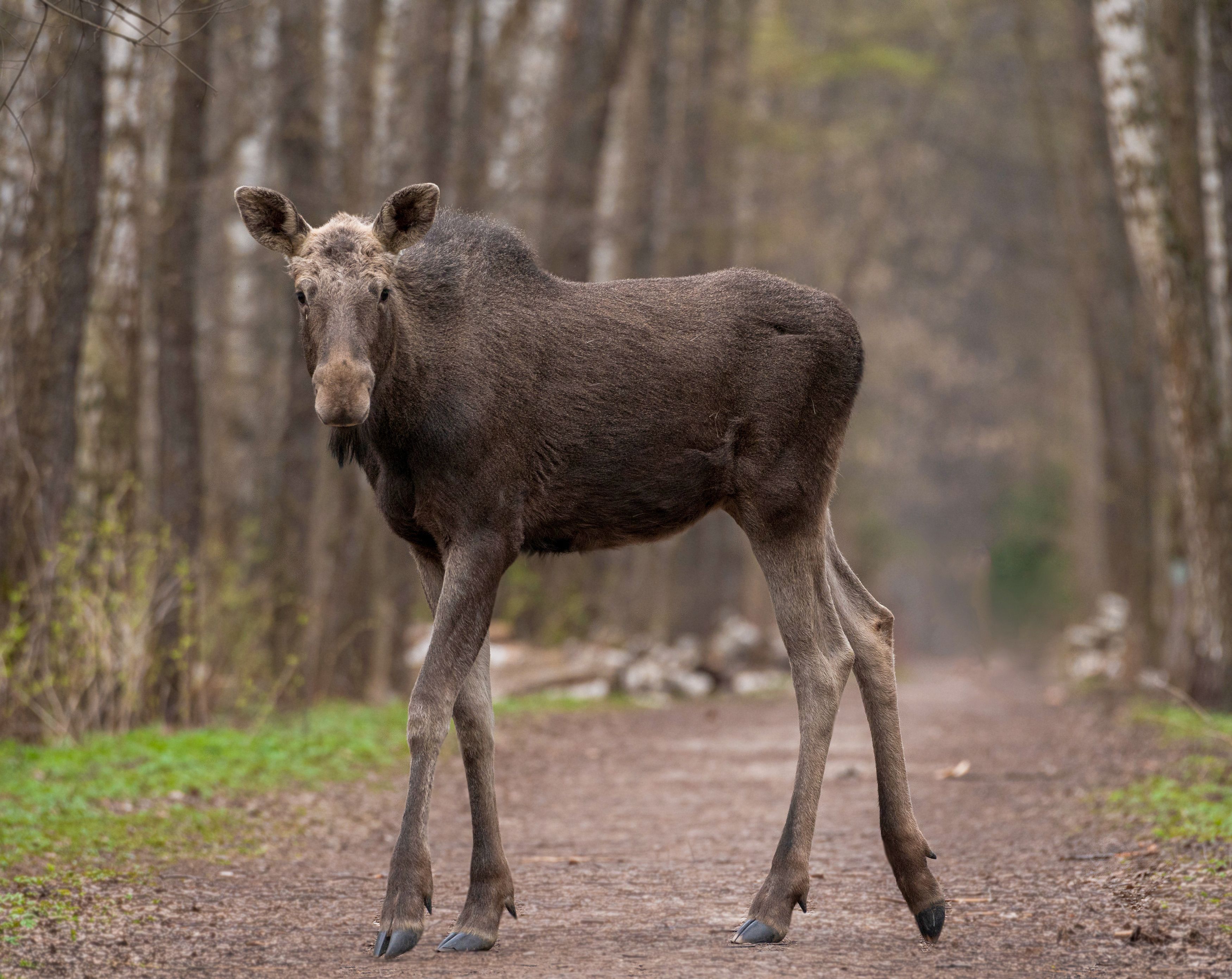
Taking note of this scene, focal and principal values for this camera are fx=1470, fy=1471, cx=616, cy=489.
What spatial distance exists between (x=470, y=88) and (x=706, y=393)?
586 inches

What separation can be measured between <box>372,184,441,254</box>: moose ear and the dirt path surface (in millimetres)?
2717

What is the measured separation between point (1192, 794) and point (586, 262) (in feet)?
40.5

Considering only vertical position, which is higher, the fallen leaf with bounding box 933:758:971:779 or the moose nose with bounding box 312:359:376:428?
the moose nose with bounding box 312:359:376:428

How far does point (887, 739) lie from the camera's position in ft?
20.0

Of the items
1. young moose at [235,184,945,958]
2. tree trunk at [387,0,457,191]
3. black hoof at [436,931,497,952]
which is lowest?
black hoof at [436,931,497,952]

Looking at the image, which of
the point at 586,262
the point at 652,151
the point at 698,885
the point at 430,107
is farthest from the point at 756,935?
the point at 652,151

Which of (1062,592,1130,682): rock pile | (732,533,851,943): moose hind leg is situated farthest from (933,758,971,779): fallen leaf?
(1062,592,1130,682): rock pile

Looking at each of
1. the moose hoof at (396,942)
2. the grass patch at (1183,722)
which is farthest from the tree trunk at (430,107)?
the moose hoof at (396,942)

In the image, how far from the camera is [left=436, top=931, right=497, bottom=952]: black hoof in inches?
213

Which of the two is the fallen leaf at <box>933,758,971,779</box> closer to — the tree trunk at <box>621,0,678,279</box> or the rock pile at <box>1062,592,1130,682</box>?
the rock pile at <box>1062,592,1130,682</box>

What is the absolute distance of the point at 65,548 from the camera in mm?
10156

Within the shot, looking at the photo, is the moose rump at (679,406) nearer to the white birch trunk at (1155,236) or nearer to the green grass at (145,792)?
the green grass at (145,792)

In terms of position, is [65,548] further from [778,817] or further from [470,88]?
[470,88]

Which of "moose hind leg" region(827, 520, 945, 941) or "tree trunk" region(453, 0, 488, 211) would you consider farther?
"tree trunk" region(453, 0, 488, 211)
